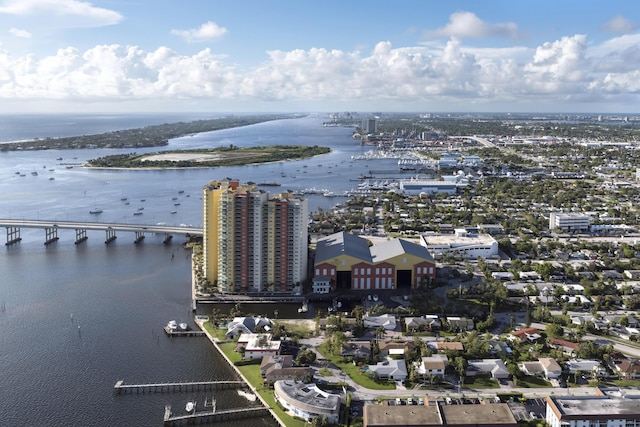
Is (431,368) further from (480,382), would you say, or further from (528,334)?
(528,334)

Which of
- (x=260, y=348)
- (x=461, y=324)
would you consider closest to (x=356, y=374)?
(x=260, y=348)

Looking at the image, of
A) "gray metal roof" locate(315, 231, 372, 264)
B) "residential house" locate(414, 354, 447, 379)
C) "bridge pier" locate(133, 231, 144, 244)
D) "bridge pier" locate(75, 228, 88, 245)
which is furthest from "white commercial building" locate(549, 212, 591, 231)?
"bridge pier" locate(75, 228, 88, 245)

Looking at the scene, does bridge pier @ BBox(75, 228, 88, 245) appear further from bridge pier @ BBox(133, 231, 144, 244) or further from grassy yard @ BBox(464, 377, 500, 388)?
grassy yard @ BBox(464, 377, 500, 388)

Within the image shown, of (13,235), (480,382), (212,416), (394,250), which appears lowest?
(212,416)

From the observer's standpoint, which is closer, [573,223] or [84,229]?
[84,229]

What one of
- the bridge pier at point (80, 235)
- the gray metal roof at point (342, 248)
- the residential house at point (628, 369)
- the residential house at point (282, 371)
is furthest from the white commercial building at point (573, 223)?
the bridge pier at point (80, 235)

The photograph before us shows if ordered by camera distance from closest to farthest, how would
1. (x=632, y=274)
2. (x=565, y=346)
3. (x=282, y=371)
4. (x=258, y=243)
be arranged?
(x=282, y=371), (x=565, y=346), (x=258, y=243), (x=632, y=274)

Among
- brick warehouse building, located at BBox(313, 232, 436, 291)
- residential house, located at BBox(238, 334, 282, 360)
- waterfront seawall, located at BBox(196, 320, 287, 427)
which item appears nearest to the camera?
waterfront seawall, located at BBox(196, 320, 287, 427)
